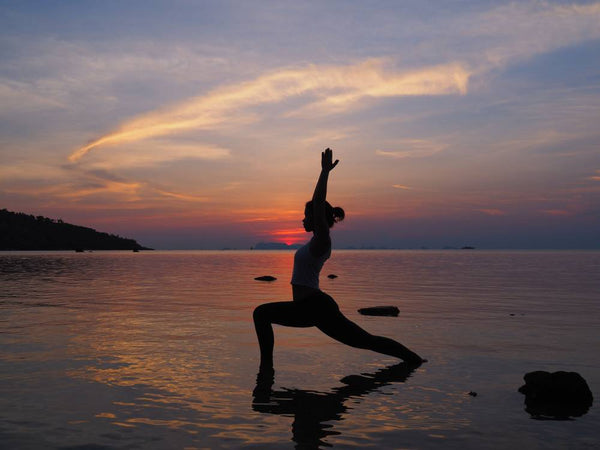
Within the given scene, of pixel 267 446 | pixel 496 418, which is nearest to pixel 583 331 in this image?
pixel 496 418

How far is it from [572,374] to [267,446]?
15.5 feet

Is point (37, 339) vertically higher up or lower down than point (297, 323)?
lower down

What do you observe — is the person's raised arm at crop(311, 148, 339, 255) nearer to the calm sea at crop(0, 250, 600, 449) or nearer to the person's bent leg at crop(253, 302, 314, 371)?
the person's bent leg at crop(253, 302, 314, 371)

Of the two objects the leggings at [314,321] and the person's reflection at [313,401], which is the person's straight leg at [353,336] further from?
the person's reflection at [313,401]

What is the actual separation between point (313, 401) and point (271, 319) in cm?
199

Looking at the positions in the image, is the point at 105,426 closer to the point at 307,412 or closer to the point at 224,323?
the point at 307,412

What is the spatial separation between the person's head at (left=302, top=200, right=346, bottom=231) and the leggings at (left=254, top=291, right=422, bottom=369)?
116cm

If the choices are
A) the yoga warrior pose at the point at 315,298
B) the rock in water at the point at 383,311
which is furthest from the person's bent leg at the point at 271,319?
the rock in water at the point at 383,311

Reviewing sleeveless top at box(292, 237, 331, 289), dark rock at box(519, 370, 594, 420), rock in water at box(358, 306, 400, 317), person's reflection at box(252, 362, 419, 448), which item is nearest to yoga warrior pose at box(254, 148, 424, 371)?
sleeveless top at box(292, 237, 331, 289)

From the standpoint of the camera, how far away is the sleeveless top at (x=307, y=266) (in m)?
8.62

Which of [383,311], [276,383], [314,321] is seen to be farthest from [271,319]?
[383,311]

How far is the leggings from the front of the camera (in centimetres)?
887

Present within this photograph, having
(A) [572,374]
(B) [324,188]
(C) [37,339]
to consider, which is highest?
(B) [324,188]

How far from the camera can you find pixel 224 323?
15.6 m
